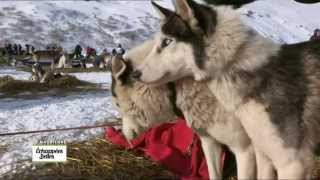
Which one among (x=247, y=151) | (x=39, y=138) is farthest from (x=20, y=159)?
(x=247, y=151)

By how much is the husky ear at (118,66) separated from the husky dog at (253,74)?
1.70ft

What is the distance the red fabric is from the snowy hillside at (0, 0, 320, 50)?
2078 cm

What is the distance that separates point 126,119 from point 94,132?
1.25 m

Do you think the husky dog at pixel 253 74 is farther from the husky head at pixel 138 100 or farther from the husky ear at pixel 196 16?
the husky head at pixel 138 100

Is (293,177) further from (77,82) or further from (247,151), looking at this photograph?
(77,82)

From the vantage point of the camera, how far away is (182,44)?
2840mm

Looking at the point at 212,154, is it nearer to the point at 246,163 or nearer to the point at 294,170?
the point at 246,163

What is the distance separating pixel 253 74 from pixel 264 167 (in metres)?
0.54

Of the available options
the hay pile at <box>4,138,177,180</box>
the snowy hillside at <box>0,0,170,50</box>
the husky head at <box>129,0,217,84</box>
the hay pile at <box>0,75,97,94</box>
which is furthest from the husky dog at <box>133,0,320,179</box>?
the snowy hillside at <box>0,0,170,50</box>

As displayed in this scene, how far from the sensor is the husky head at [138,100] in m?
3.48

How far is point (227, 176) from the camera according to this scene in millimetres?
3994

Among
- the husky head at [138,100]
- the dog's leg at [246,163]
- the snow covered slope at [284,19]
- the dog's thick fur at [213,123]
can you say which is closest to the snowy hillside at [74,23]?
the snow covered slope at [284,19]

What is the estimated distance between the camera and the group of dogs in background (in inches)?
110

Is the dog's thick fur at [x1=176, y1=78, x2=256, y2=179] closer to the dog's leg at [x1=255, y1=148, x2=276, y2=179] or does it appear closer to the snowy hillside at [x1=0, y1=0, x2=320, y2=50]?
the dog's leg at [x1=255, y1=148, x2=276, y2=179]
